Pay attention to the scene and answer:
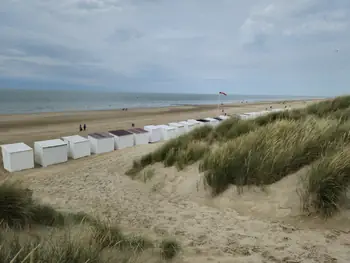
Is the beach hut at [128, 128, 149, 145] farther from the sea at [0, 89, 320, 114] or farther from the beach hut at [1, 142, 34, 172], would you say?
the sea at [0, 89, 320, 114]

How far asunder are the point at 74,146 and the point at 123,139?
234cm

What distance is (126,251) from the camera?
8.87 ft

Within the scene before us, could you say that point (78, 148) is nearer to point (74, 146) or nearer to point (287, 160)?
point (74, 146)

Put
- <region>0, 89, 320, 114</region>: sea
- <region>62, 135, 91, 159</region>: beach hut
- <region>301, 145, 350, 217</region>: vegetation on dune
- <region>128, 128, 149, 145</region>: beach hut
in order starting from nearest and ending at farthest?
<region>301, 145, 350, 217</region>: vegetation on dune, <region>62, 135, 91, 159</region>: beach hut, <region>128, 128, 149, 145</region>: beach hut, <region>0, 89, 320, 114</region>: sea

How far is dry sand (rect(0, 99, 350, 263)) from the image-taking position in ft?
9.70

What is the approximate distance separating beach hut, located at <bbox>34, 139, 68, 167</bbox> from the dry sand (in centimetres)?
322

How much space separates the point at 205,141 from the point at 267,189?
10.4 ft

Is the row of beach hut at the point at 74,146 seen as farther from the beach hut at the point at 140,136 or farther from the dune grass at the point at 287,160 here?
the dune grass at the point at 287,160

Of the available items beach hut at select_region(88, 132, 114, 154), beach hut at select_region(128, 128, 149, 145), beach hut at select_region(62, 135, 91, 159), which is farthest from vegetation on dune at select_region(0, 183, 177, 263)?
beach hut at select_region(128, 128, 149, 145)

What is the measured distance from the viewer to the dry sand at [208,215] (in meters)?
2.96

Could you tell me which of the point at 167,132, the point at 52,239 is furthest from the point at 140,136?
the point at 52,239

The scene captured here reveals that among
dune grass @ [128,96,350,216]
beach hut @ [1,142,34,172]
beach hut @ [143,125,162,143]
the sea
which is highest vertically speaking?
the sea

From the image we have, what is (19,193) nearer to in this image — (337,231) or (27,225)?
(27,225)

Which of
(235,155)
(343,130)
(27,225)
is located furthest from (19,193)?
(343,130)
